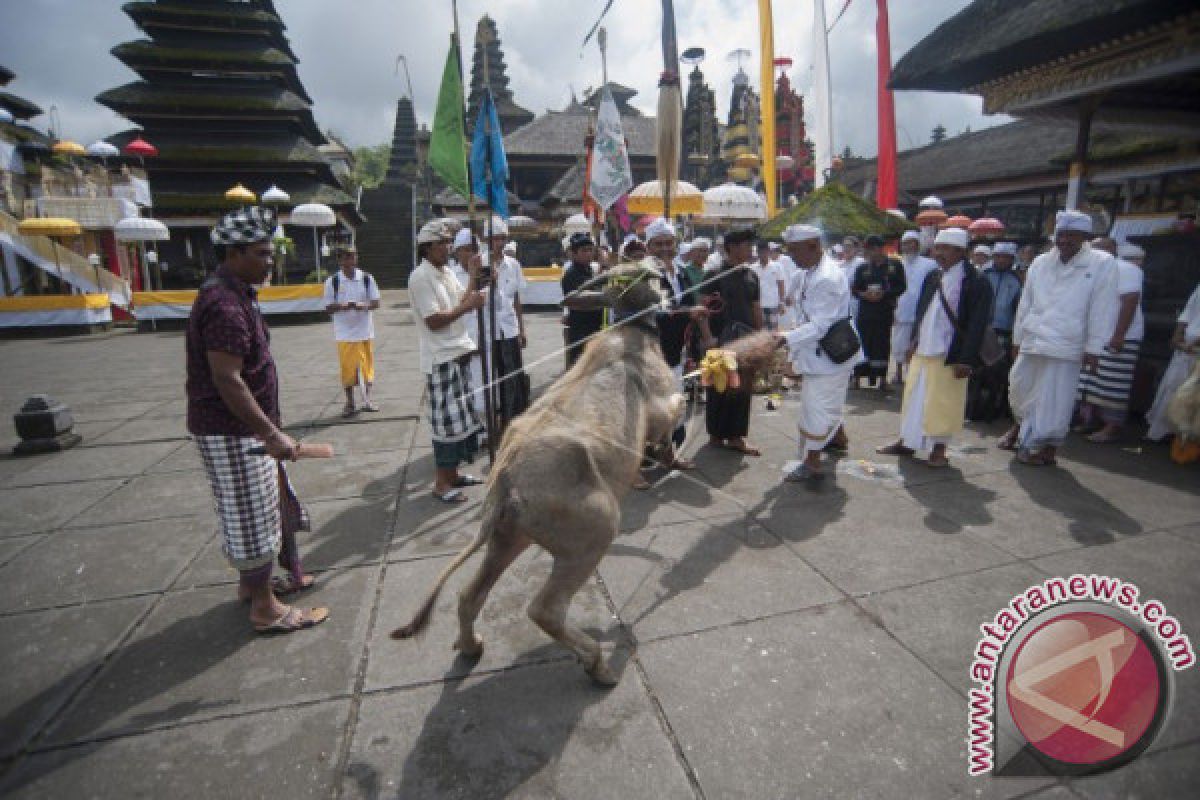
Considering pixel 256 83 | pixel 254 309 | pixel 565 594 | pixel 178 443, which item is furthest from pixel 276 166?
pixel 565 594

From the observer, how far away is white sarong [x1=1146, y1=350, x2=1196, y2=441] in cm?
555

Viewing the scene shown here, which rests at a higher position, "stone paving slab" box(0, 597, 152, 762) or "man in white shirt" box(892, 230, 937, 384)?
"man in white shirt" box(892, 230, 937, 384)

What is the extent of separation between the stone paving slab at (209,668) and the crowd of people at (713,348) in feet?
0.50

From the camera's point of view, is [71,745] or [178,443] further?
[178,443]

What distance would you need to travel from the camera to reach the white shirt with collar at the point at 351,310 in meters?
7.20

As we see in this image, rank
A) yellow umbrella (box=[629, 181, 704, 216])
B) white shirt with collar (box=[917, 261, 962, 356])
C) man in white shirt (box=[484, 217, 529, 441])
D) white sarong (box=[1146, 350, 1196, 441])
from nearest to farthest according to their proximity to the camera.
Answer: white shirt with collar (box=[917, 261, 962, 356]), white sarong (box=[1146, 350, 1196, 441]), man in white shirt (box=[484, 217, 529, 441]), yellow umbrella (box=[629, 181, 704, 216])

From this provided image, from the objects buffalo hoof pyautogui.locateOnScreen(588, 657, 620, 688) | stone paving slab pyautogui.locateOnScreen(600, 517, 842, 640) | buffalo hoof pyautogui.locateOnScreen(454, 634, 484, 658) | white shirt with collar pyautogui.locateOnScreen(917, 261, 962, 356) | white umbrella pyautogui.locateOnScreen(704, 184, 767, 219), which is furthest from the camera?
white umbrella pyautogui.locateOnScreen(704, 184, 767, 219)

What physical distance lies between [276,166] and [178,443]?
79.5 ft

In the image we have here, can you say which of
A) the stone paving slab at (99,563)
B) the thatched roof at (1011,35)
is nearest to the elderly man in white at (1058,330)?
the thatched roof at (1011,35)

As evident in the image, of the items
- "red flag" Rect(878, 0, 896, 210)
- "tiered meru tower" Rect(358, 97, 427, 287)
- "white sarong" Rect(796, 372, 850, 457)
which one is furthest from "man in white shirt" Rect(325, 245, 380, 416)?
"tiered meru tower" Rect(358, 97, 427, 287)

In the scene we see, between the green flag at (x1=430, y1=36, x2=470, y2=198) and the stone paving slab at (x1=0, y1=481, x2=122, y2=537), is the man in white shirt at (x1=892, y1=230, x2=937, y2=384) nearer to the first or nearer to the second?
the green flag at (x1=430, y1=36, x2=470, y2=198)

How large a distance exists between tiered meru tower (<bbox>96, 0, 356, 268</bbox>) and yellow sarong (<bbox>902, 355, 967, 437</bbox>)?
26854 mm

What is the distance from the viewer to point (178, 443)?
243 inches

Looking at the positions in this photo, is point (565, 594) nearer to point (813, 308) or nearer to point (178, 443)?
point (813, 308)
